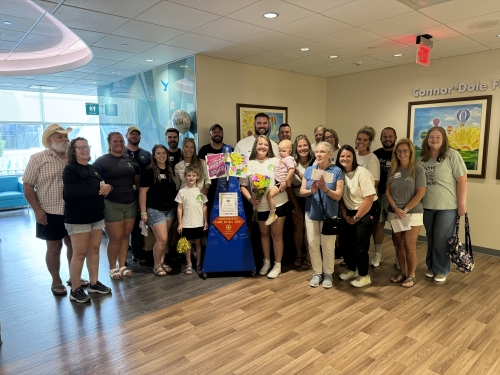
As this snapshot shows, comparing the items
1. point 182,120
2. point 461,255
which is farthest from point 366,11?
point 182,120

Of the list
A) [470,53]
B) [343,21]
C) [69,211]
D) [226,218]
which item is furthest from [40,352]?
[470,53]

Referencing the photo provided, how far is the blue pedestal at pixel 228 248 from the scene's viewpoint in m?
3.97

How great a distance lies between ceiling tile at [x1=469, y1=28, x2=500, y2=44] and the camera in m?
3.89

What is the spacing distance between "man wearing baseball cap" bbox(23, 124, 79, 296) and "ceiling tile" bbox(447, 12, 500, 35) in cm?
423

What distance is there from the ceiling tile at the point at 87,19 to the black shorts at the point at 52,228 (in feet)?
6.36

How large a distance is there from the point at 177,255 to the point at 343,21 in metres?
3.48

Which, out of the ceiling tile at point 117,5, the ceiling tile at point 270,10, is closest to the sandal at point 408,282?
the ceiling tile at point 270,10

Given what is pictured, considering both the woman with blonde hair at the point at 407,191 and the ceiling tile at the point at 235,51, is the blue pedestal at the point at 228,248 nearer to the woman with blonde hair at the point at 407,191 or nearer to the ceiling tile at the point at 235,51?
the woman with blonde hair at the point at 407,191

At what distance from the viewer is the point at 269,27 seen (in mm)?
3701

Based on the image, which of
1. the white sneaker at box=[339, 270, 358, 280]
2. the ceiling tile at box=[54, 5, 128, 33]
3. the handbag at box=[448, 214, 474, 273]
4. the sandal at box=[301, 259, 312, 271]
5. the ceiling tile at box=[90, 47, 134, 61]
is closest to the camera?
the ceiling tile at box=[54, 5, 128, 33]

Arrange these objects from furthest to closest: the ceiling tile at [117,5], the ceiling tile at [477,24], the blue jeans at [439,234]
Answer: the blue jeans at [439,234] → the ceiling tile at [477,24] → the ceiling tile at [117,5]

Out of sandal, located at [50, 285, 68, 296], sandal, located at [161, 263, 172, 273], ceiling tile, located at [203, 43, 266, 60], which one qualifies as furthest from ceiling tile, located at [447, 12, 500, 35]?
sandal, located at [50, 285, 68, 296]

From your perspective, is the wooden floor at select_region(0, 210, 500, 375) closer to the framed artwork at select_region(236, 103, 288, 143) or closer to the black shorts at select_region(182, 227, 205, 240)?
the black shorts at select_region(182, 227, 205, 240)

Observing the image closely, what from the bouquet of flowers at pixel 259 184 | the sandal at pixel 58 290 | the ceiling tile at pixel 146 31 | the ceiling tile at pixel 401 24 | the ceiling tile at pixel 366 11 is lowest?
the sandal at pixel 58 290
